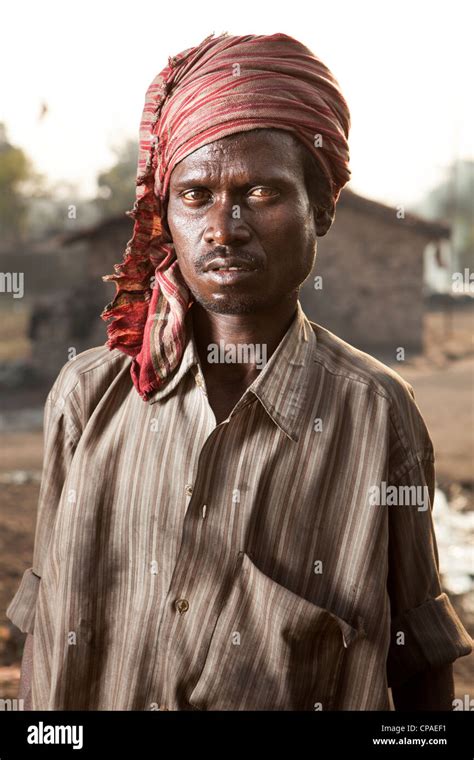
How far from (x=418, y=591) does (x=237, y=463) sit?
13.3 inches

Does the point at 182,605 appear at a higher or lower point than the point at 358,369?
lower

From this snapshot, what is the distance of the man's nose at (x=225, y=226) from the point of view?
3.60ft

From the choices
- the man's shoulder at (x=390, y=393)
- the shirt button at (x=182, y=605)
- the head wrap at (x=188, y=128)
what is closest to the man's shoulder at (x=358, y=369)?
the man's shoulder at (x=390, y=393)

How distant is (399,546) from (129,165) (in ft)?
39.0

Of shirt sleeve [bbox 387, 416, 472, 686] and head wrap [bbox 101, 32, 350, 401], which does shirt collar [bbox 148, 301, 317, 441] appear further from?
shirt sleeve [bbox 387, 416, 472, 686]

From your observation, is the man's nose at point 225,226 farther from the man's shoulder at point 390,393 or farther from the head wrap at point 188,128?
the man's shoulder at point 390,393

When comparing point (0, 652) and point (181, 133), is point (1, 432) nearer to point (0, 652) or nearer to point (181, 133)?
point (0, 652)

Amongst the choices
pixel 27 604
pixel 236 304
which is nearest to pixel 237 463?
pixel 236 304

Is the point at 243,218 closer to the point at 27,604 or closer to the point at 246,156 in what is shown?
the point at 246,156

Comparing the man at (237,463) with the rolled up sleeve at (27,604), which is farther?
the rolled up sleeve at (27,604)

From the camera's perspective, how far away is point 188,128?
3.72 feet

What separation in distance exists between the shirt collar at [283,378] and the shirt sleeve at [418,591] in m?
0.18

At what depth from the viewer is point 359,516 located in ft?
3.87
